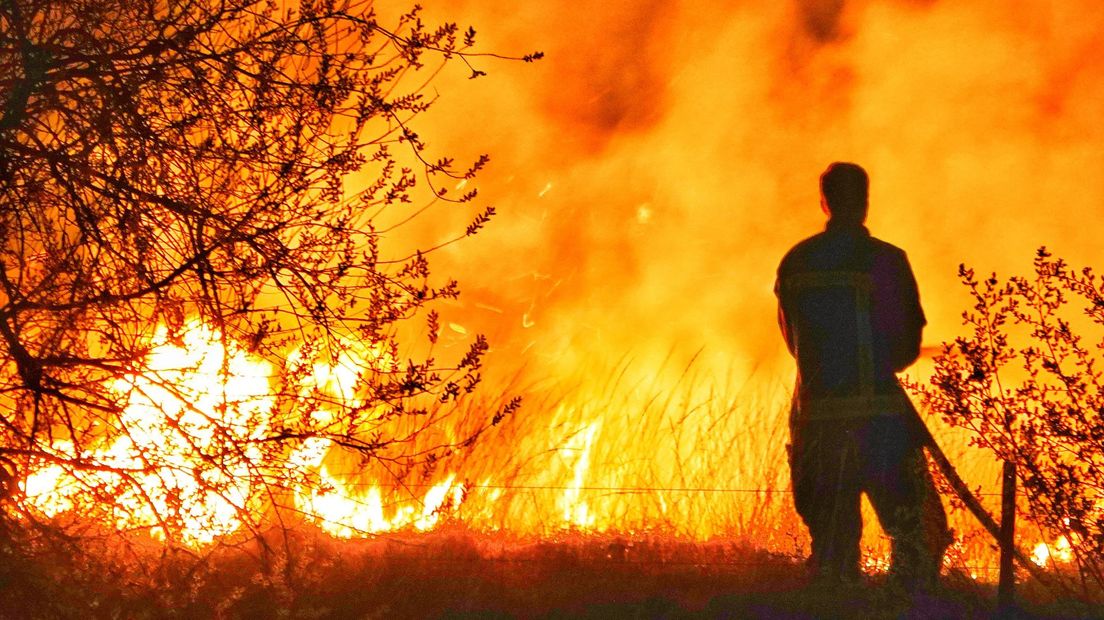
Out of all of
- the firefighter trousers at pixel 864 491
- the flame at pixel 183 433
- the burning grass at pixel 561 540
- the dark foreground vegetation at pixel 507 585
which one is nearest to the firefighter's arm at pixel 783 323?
the firefighter trousers at pixel 864 491

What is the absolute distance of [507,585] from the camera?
614 cm

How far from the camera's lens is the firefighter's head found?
19.7 feet

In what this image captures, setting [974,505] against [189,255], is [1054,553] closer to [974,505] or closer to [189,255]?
[974,505]

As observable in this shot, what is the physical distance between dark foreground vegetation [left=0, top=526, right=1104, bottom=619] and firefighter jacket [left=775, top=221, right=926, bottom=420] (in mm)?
980

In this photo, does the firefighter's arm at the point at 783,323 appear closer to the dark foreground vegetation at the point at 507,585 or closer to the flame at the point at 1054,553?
the dark foreground vegetation at the point at 507,585

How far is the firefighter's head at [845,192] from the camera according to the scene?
6.01 m

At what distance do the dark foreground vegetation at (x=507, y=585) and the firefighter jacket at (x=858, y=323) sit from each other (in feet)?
3.22

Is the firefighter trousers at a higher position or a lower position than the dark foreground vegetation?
higher

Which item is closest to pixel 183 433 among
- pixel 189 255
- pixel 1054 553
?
pixel 189 255

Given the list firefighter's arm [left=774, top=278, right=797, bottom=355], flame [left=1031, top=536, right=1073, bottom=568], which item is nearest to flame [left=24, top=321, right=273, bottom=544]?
firefighter's arm [left=774, top=278, right=797, bottom=355]

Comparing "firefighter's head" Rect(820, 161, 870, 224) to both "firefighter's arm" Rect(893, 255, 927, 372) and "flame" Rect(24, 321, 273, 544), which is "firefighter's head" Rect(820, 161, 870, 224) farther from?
"flame" Rect(24, 321, 273, 544)

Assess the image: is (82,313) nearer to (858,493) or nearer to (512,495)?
(512,495)

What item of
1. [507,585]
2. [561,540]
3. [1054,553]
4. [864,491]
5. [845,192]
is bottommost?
[507,585]

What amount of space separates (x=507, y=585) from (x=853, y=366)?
218 cm
